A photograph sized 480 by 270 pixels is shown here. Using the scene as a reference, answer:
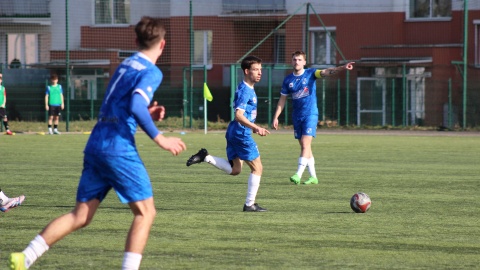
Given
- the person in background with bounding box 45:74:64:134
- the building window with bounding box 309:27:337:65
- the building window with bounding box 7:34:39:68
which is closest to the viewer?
the person in background with bounding box 45:74:64:134

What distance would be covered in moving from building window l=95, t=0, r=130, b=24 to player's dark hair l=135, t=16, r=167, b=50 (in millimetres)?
41186

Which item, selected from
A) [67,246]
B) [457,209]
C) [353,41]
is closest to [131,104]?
[67,246]

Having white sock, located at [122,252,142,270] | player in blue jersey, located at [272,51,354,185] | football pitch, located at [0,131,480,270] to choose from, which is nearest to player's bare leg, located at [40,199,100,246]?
white sock, located at [122,252,142,270]

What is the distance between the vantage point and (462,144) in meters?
26.4

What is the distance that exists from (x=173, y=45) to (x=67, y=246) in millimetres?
35595

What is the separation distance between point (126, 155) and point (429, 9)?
122ft

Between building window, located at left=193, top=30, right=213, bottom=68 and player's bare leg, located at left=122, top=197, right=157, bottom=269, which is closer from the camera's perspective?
player's bare leg, located at left=122, top=197, right=157, bottom=269

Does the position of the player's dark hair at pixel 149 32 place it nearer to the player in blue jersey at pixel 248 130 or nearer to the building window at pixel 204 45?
the player in blue jersey at pixel 248 130

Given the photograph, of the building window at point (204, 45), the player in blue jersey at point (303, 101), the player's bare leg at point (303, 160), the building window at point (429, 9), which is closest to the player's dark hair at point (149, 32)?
the player's bare leg at point (303, 160)

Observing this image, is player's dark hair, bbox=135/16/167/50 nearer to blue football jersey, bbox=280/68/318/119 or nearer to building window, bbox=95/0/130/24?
blue football jersey, bbox=280/68/318/119

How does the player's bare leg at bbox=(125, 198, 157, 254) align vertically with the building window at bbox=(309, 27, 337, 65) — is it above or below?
below

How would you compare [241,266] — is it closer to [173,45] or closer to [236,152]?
[236,152]

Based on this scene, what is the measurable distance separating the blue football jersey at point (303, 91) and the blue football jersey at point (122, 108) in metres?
8.86

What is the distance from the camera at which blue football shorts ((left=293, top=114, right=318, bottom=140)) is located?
15.5 m
